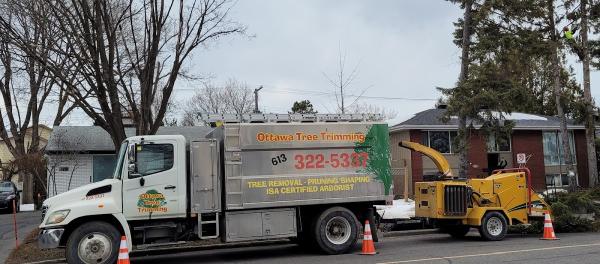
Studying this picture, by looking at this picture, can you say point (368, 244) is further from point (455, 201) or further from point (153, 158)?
point (153, 158)

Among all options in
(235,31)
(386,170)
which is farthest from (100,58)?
(386,170)

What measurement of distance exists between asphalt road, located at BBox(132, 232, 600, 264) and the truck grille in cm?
77

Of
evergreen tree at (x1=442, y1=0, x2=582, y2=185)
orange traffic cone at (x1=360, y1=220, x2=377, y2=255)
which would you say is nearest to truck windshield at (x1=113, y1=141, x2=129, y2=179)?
orange traffic cone at (x1=360, y1=220, x2=377, y2=255)

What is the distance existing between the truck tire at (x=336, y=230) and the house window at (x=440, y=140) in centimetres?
1854

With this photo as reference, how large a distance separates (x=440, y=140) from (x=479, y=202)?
16.4m

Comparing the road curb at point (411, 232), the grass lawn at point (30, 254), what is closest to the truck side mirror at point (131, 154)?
the grass lawn at point (30, 254)

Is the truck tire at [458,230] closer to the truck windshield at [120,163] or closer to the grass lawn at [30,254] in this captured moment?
the truck windshield at [120,163]

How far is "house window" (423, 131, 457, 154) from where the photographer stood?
2998 cm

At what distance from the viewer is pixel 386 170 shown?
12.5 meters

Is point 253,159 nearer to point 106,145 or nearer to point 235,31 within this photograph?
point 235,31

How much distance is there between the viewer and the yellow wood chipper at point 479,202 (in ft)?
45.7

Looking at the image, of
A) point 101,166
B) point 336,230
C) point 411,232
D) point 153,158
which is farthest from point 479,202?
point 101,166

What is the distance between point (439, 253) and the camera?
38.5 ft

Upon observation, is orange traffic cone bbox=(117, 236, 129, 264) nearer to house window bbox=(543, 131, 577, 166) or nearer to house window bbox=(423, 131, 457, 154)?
house window bbox=(423, 131, 457, 154)
